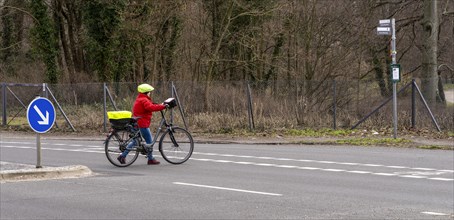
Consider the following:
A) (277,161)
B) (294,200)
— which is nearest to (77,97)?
(277,161)

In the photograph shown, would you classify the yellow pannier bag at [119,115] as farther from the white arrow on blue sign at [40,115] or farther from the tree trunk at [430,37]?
the tree trunk at [430,37]

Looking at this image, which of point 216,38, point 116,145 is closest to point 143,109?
point 116,145

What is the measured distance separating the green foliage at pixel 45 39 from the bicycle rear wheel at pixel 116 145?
2563 cm

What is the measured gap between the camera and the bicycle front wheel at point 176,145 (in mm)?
14405

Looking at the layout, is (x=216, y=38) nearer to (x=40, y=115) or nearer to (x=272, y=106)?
(x=272, y=106)

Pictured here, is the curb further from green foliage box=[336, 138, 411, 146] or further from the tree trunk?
the tree trunk

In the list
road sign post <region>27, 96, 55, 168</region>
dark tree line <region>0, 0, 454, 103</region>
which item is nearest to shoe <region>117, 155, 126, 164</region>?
road sign post <region>27, 96, 55, 168</region>

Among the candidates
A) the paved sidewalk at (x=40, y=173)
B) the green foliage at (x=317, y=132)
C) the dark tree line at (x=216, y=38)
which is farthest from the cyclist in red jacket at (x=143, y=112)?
the dark tree line at (x=216, y=38)

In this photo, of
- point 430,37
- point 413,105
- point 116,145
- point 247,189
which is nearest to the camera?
point 247,189

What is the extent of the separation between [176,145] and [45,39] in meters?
26.0

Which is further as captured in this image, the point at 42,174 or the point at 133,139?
the point at 133,139

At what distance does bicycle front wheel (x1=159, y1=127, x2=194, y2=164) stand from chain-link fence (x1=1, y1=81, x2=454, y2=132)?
32.9 feet

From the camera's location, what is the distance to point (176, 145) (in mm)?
14719

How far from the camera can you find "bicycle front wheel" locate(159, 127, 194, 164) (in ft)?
47.3
